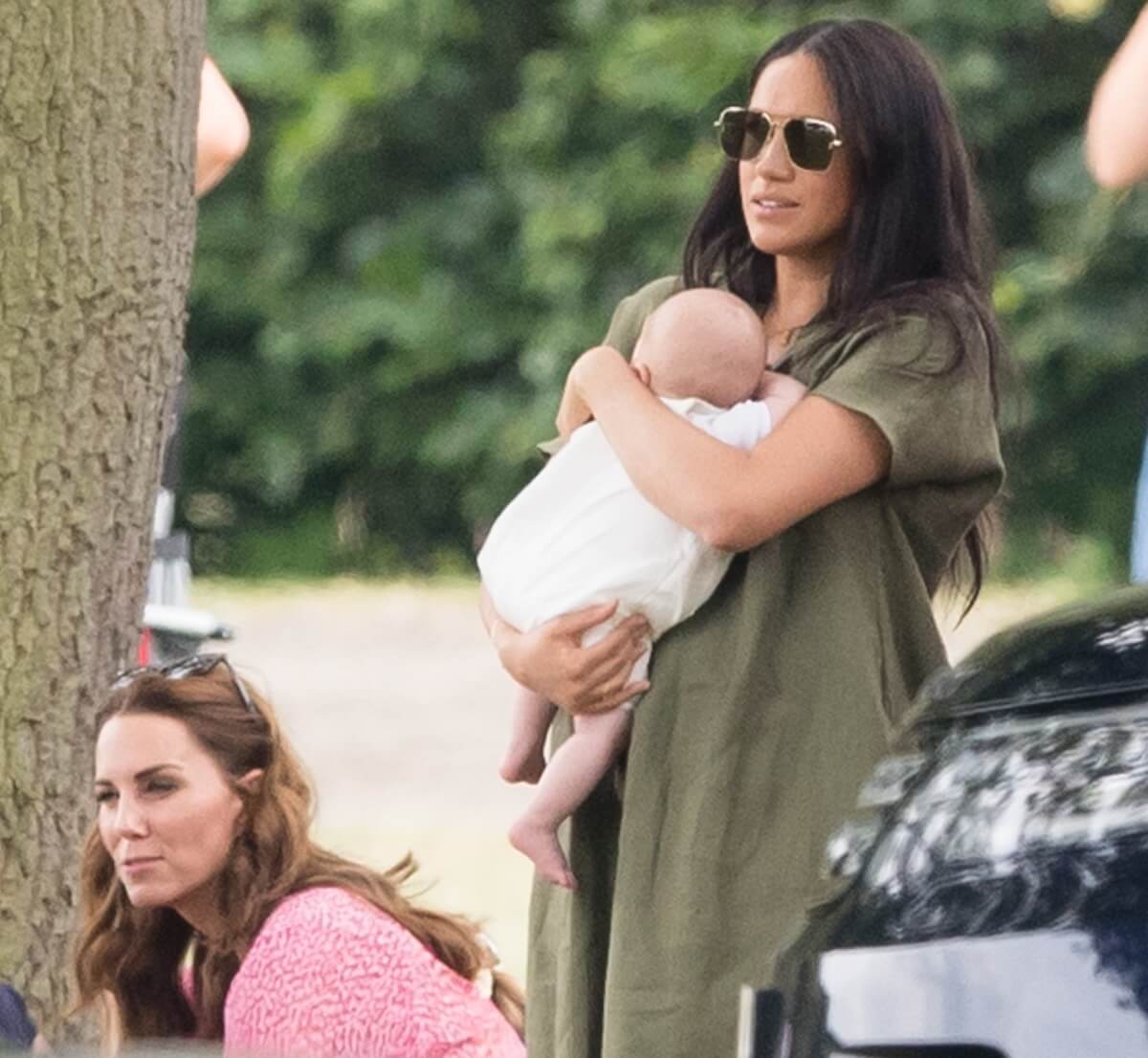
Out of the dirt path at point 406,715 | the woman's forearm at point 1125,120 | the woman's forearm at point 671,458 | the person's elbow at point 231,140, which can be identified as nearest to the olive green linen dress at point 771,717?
the woman's forearm at point 671,458

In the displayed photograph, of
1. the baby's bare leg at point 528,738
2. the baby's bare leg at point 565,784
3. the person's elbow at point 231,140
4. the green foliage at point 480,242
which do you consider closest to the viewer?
the baby's bare leg at point 565,784

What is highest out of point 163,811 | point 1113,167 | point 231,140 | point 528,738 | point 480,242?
point 480,242

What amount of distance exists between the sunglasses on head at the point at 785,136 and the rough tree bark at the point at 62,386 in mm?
1199

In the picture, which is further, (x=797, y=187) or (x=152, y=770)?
(x=152, y=770)

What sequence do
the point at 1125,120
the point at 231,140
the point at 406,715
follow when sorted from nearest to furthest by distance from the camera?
the point at 1125,120, the point at 231,140, the point at 406,715

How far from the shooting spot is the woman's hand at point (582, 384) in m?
3.70

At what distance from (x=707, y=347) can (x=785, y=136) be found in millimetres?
312

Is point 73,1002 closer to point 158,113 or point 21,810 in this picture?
point 21,810

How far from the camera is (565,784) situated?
3.66m

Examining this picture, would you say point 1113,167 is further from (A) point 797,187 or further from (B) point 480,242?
(B) point 480,242

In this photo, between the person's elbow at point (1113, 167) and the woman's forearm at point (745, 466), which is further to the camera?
the person's elbow at point (1113, 167)

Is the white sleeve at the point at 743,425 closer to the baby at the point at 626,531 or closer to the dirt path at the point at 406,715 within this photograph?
the baby at the point at 626,531

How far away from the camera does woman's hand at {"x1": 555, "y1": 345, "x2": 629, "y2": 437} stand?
3701mm

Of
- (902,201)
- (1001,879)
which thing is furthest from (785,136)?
(1001,879)
